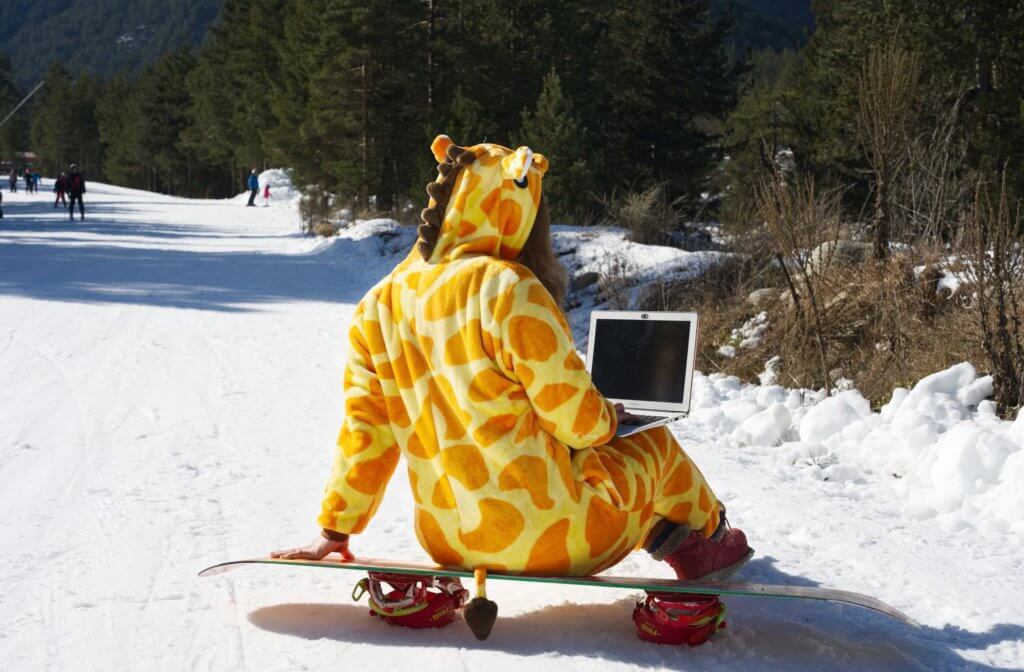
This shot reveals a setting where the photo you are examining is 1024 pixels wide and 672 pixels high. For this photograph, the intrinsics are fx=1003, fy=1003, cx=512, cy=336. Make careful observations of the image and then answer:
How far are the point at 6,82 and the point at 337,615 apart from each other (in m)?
111

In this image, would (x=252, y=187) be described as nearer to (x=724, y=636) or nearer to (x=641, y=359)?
(x=641, y=359)

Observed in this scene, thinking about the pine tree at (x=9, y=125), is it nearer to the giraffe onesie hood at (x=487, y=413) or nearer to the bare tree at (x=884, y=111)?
the bare tree at (x=884, y=111)

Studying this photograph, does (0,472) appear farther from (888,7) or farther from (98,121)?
(98,121)

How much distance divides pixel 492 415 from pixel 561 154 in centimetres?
1637

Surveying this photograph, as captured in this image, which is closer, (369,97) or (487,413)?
(487,413)

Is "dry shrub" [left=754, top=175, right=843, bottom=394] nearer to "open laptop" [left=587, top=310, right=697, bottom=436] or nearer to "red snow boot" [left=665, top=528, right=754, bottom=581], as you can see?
"open laptop" [left=587, top=310, right=697, bottom=436]

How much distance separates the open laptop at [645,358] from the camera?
3365 millimetres

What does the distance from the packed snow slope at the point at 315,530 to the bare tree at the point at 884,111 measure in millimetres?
2239

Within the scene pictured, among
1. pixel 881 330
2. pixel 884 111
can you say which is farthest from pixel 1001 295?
pixel 884 111

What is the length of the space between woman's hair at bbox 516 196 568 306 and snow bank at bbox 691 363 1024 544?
2.18 metres

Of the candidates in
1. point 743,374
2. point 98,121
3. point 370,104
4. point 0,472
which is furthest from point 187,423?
point 98,121

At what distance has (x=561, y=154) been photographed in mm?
18672

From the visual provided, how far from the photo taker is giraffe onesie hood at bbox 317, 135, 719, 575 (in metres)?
2.68

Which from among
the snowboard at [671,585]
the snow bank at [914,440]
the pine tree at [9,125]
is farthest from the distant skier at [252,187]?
the pine tree at [9,125]
